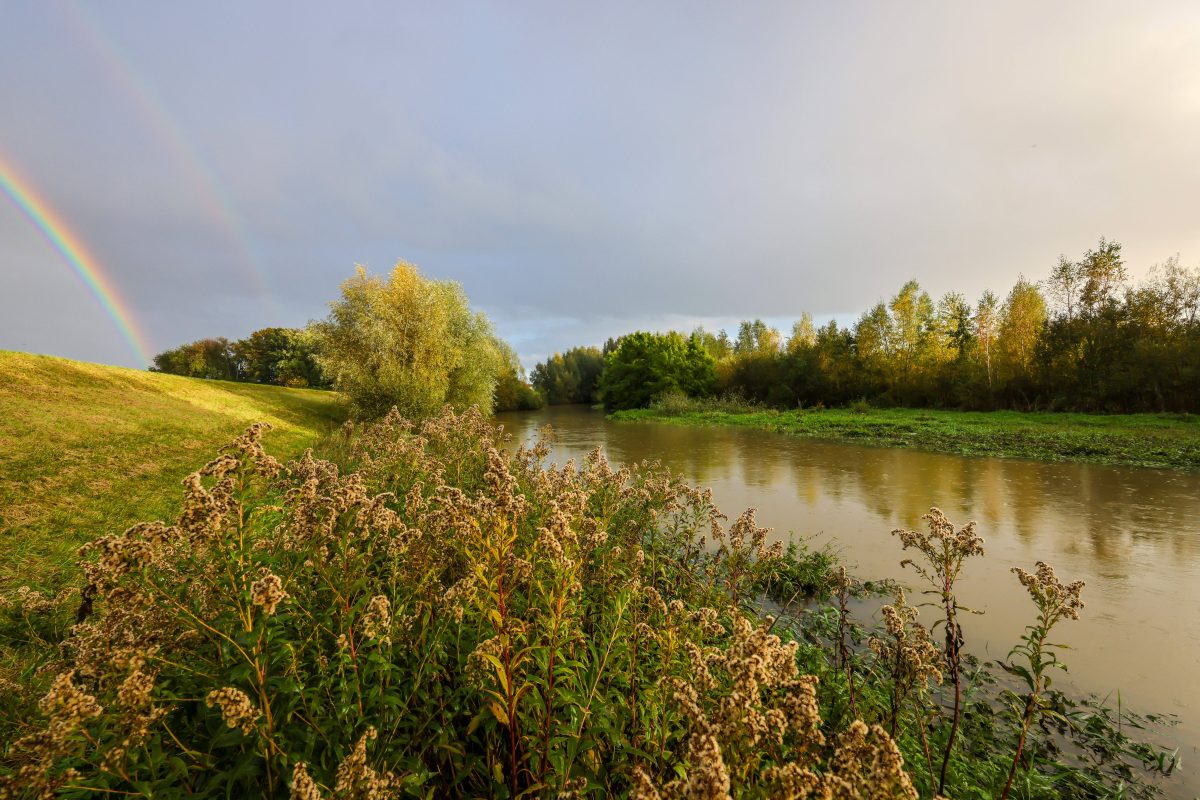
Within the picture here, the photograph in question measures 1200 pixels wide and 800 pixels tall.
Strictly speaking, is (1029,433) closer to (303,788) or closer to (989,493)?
(989,493)

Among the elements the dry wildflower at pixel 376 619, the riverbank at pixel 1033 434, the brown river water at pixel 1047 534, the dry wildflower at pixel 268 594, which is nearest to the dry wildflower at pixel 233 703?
Answer: the dry wildflower at pixel 268 594

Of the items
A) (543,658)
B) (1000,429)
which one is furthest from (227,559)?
(1000,429)

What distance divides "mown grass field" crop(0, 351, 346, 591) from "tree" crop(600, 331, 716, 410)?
44.8 metres

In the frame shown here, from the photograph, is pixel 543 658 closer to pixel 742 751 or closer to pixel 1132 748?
pixel 742 751

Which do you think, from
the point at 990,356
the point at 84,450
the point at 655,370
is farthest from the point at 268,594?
the point at 655,370

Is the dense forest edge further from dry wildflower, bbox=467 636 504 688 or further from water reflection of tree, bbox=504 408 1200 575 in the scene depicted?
dry wildflower, bbox=467 636 504 688

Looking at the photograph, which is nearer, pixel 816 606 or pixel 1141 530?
pixel 816 606

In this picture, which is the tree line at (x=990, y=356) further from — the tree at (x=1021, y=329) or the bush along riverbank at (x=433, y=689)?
the bush along riverbank at (x=433, y=689)

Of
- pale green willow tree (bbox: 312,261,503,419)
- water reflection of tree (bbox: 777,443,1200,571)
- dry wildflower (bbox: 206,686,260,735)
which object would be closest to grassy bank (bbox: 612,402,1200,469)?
water reflection of tree (bbox: 777,443,1200,571)

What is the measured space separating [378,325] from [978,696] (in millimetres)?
28829

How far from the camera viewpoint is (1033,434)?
22.3 metres

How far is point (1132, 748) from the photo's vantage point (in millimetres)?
3848

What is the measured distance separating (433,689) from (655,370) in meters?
58.4

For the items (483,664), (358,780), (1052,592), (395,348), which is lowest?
(483,664)
